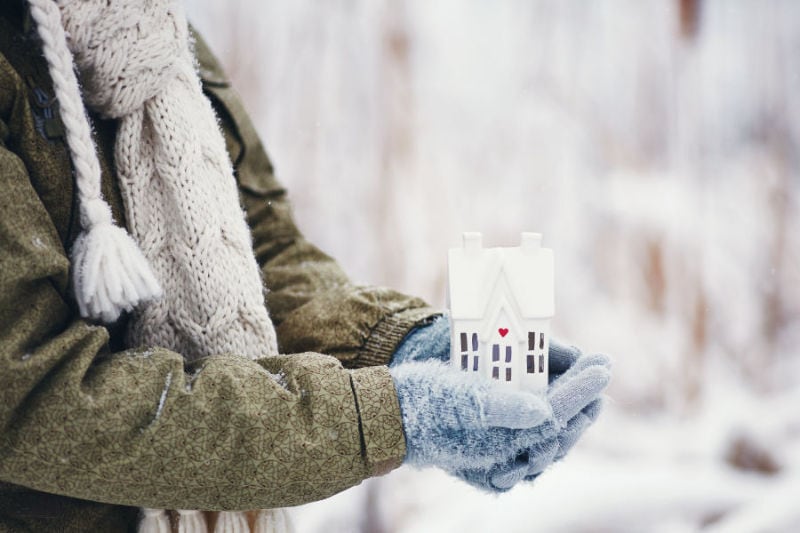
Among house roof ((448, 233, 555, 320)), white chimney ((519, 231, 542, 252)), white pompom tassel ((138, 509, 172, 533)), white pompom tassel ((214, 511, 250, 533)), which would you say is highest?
white chimney ((519, 231, 542, 252))

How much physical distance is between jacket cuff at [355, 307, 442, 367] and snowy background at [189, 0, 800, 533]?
112 cm

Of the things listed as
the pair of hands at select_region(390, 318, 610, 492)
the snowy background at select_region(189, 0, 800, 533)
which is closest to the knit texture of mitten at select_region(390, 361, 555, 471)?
the pair of hands at select_region(390, 318, 610, 492)

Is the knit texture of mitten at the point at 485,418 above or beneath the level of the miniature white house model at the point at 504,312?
beneath

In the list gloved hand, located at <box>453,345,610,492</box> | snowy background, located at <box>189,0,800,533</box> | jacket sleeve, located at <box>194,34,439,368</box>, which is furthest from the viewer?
snowy background, located at <box>189,0,800,533</box>

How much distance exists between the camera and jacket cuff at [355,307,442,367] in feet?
3.25

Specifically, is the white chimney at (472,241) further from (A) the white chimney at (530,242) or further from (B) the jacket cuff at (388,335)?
(B) the jacket cuff at (388,335)

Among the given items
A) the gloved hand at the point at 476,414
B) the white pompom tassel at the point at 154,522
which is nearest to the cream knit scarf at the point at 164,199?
the white pompom tassel at the point at 154,522

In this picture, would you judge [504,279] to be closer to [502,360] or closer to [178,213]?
[502,360]

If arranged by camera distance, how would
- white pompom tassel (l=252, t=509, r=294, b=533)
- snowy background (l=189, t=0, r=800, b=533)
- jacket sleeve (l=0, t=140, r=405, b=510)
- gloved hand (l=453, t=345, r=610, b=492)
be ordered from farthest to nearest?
snowy background (l=189, t=0, r=800, b=533) < white pompom tassel (l=252, t=509, r=294, b=533) < gloved hand (l=453, t=345, r=610, b=492) < jacket sleeve (l=0, t=140, r=405, b=510)

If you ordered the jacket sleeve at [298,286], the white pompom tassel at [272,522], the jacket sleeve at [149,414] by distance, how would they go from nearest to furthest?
1. the jacket sleeve at [149,414]
2. the white pompom tassel at [272,522]
3. the jacket sleeve at [298,286]

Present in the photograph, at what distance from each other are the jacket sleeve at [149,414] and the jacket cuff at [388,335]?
0.23 m

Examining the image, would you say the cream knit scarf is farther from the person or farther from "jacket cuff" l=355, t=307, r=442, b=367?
"jacket cuff" l=355, t=307, r=442, b=367

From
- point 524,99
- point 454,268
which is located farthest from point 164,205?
point 524,99

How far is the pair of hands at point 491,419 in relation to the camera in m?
0.74
